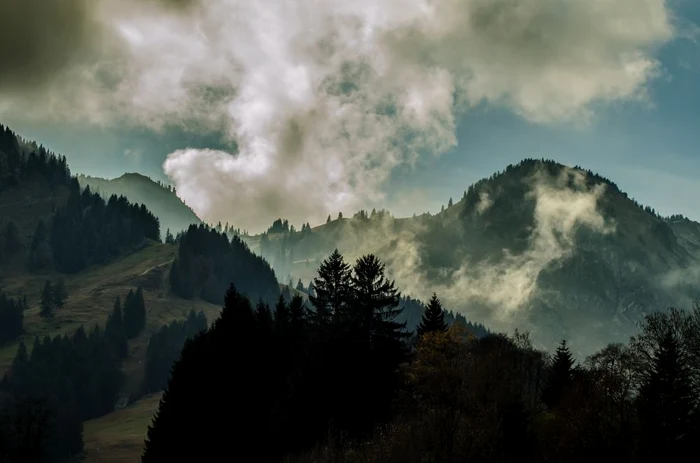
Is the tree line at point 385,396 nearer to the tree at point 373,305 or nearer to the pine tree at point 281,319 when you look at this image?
the tree at point 373,305

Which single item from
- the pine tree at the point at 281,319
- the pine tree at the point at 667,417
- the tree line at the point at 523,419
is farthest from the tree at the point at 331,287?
the pine tree at the point at 667,417

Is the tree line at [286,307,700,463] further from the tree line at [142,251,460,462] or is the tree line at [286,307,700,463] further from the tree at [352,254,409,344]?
the tree at [352,254,409,344]

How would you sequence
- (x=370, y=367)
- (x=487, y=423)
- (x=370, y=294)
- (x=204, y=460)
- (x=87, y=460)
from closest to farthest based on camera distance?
1. (x=487, y=423)
2. (x=370, y=367)
3. (x=204, y=460)
4. (x=370, y=294)
5. (x=87, y=460)

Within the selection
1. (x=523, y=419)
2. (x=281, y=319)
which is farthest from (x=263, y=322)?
(x=523, y=419)

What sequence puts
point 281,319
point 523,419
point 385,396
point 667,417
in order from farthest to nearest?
point 281,319 → point 385,396 → point 667,417 → point 523,419

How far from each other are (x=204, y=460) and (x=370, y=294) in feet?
78.0

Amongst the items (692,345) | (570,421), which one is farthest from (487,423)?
(692,345)

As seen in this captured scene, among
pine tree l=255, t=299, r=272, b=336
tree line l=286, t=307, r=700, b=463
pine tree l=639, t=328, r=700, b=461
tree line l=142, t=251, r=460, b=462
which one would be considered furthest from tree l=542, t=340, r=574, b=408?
pine tree l=639, t=328, r=700, b=461

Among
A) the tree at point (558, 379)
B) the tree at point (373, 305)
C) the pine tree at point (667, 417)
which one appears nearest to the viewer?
the pine tree at point (667, 417)

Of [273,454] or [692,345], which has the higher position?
[692,345]

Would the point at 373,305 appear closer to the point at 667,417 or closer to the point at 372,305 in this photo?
the point at 372,305

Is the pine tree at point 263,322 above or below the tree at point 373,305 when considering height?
below

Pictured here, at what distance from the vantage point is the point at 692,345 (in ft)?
189

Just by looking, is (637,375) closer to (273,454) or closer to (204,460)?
(273,454)
